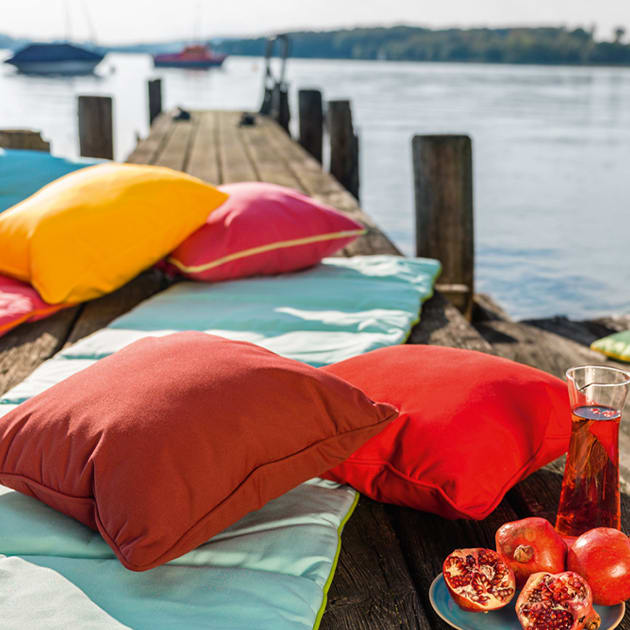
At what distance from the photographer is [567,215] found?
34.8 ft

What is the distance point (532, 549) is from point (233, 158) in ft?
16.0

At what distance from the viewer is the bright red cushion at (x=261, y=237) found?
8.13 ft

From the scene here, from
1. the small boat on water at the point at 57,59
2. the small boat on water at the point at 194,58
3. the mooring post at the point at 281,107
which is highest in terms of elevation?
the small boat on water at the point at 194,58

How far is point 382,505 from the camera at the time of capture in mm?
1306

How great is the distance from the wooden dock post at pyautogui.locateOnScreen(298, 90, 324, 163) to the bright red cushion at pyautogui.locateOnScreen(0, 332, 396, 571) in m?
6.84

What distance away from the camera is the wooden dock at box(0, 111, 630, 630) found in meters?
1.07

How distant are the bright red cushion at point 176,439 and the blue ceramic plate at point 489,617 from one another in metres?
0.27

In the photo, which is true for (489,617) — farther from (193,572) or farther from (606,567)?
(193,572)

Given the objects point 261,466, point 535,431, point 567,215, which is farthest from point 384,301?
point 567,215

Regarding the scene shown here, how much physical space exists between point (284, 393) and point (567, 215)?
10080 mm

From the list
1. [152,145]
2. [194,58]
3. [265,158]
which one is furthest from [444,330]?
[194,58]

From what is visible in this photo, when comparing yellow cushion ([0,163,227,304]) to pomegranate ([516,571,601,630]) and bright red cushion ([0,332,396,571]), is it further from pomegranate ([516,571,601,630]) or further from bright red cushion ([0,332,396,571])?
pomegranate ([516,571,601,630])

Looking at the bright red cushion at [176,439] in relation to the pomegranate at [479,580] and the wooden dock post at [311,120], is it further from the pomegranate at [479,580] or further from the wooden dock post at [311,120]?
the wooden dock post at [311,120]

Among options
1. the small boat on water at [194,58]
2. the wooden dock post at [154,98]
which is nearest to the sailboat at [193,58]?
the small boat on water at [194,58]
